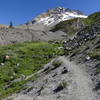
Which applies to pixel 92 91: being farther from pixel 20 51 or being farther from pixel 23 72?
pixel 20 51

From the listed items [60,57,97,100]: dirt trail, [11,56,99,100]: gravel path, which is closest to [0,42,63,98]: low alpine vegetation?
[11,56,99,100]: gravel path

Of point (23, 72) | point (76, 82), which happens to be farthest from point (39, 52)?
point (76, 82)

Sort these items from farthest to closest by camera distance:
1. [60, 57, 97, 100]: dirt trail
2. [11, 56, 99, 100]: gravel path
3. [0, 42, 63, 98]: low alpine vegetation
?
[0, 42, 63, 98]: low alpine vegetation < [11, 56, 99, 100]: gravel path < [60, 57, 97, 100]: dirt trail

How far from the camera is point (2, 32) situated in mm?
95062

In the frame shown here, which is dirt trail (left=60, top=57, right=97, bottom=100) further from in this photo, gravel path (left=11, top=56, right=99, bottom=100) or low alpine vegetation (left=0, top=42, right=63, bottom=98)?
low alpine vegetation (left=0, top=42, right=63, bottom=98)

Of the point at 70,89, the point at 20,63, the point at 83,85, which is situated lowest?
the point at 70,89

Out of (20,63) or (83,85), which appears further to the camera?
(20,63)

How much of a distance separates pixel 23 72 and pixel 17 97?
17.8 m

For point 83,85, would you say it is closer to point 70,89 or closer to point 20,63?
point 70,89

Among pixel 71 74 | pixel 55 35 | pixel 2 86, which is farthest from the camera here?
pixel 55 35

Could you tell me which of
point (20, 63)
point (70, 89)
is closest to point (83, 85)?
point (70, 89)

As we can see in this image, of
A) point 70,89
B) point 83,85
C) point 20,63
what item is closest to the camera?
point 70,89

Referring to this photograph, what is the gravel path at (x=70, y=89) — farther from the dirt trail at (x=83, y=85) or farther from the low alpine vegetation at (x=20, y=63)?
the low alpine vegetation at (x=20, y=63)

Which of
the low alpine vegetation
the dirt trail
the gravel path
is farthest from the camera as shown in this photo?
the low alpine vegetation
